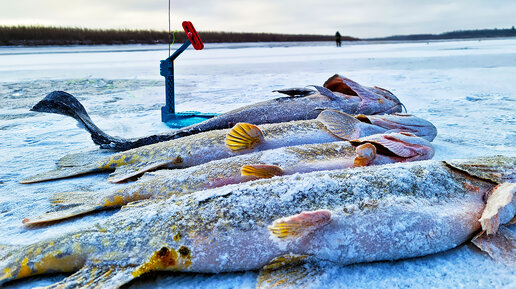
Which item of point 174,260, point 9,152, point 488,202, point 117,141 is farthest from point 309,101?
point 9,152

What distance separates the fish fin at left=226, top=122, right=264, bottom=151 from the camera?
11.1 ft

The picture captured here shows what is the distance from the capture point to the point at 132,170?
3535mm

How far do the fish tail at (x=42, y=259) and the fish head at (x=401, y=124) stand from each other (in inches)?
114

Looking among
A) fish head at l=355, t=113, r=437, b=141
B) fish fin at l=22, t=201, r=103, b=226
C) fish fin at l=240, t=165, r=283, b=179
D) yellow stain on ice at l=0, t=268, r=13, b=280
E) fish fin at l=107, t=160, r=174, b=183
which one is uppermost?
fish head at l=355, t=113, r=437, b=141

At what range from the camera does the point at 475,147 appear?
3.98m

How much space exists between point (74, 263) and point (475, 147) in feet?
12.9

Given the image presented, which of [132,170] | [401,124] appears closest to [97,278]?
[132,170]

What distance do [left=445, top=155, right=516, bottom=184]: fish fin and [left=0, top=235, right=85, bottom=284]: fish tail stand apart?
7.76ft

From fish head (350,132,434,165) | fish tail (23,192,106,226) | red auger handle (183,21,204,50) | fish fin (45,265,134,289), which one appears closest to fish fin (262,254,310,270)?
fish fin (45,265,134,289)

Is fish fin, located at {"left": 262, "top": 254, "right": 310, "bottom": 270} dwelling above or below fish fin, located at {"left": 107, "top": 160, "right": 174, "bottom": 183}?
below

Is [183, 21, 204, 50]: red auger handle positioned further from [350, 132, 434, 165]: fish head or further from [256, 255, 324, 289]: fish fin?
[256, 255, 324, 289]: fish fin

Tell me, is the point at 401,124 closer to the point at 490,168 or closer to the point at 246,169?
the point at 490,168

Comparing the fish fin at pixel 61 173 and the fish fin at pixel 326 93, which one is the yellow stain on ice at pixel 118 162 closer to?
the fish fin at pixel 61 173

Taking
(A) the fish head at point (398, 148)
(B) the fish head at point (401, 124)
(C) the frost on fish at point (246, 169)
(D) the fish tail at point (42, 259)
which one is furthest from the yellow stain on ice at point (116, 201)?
(B) the fish head at point (401, 124)
